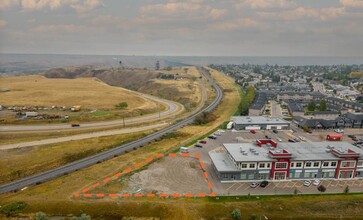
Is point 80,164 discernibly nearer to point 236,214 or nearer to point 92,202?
point 92,202

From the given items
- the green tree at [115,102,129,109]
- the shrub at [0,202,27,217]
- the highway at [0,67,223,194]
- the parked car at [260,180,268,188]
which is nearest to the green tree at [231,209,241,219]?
the parked car at [260,180,268,188]

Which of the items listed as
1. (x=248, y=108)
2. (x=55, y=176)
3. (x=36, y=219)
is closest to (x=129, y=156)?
(x=55, y=176)

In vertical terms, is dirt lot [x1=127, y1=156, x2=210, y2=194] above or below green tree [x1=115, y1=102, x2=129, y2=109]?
below

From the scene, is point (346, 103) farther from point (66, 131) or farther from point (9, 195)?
point (9, 195)

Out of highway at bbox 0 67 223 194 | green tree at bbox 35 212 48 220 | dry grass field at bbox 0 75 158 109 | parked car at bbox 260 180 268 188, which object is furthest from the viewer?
dry grass field at bbox 0 75 158 109

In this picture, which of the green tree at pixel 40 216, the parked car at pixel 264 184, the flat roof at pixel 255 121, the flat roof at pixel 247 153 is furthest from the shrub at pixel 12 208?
the flat roof at pixel 255 121

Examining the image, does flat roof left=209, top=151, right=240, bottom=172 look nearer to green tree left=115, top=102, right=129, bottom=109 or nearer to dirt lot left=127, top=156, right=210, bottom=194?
dirt lot left=127, top=156, right=210, bottom=194

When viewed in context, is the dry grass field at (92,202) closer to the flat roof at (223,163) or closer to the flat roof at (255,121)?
the flat roof at (223,163)
